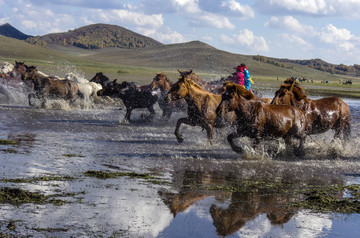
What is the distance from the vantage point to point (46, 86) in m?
21.5

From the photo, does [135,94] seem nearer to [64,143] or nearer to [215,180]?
[64,143]

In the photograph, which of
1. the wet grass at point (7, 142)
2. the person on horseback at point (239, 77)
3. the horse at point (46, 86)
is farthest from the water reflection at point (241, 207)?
the horse at point (46, 86)

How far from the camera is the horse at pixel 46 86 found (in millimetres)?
21359

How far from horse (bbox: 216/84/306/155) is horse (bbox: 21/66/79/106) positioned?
11.7 meters

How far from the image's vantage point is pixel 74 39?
197 m

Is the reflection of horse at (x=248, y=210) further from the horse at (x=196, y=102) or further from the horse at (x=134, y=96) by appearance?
the horse at (x=134, y=96)

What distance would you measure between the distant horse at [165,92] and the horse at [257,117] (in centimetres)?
612

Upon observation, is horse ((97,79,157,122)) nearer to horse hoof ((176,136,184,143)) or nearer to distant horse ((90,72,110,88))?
horse hoof ((176,136,184,143))

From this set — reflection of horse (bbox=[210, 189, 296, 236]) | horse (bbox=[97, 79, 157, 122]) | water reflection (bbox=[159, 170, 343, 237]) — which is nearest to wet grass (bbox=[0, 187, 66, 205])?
water reflection (bbox=[159, 170, 343, 237])

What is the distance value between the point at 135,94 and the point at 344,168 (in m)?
9.19

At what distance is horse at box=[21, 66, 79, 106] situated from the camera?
70.1 ft

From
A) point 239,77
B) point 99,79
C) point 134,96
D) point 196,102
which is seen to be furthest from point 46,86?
point 196,102

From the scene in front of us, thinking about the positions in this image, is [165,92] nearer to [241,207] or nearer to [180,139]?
[180,139]

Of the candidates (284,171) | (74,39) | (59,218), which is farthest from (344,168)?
(74,39)
